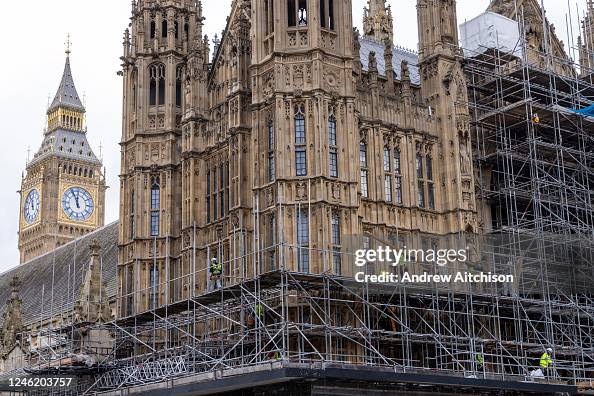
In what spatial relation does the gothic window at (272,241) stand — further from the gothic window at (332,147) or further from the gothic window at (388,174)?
the gothic window at (388,174)

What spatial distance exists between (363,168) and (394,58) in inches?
568

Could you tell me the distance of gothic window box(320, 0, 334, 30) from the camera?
47688mm

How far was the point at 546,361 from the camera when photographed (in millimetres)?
44219

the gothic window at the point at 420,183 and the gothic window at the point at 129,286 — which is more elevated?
the gothic window at the point at 420,183

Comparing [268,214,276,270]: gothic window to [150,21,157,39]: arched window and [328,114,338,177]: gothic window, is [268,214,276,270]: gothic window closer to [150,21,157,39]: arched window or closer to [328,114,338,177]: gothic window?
[328,114,338,177]: gothic window

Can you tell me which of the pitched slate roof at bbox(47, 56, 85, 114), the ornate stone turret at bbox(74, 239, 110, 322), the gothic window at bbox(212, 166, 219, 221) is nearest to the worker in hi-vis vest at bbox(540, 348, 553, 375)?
the gothic window at bbox(212, 166, 219, 221)

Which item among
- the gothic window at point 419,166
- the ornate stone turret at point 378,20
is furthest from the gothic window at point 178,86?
the ornate stone turret at point 378,20

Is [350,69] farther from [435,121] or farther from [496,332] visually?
[496,332]

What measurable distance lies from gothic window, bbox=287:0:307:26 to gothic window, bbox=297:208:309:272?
9.31 meters

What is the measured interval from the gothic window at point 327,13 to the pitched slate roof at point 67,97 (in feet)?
299

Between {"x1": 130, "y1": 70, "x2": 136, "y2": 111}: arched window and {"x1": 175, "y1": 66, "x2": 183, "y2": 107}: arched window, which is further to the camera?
{"x1": 130, "y1": 70, "x2": 136, "y2": 111}: arched window

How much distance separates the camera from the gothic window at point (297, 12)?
47375mm

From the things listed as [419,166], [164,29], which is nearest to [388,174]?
[419,166]

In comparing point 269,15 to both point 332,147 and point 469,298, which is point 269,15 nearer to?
point 332,147
